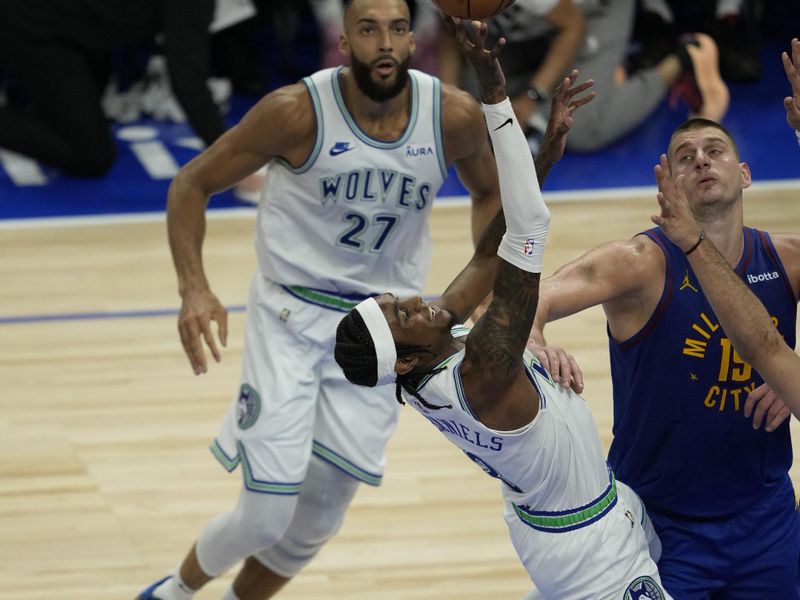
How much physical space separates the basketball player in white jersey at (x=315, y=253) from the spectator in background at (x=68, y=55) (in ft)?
14.1

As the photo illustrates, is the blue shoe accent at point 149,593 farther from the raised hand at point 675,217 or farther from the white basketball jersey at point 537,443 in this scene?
the raised hand at point 675,217

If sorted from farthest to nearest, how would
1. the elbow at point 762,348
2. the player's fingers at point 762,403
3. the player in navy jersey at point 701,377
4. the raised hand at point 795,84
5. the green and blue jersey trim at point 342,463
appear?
the green and blue jersey trim at point 342,463 → the player in navy jersey at point 701,377 → the player's fingers at point 762,403 → the raised hand at point 795,84 → the elbow at point 762,348

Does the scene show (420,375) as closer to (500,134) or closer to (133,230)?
(500,134)

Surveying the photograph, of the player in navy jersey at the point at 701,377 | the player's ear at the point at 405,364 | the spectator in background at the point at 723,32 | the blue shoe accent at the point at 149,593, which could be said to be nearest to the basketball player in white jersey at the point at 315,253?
the blue shoe accent at the point at 149,593

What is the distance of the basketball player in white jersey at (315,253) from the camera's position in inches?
186

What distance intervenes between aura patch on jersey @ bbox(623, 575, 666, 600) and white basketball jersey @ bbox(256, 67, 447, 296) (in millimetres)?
1536

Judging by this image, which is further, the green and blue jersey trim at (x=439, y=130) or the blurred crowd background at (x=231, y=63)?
the blurred crowd background at (x=231, y=63)

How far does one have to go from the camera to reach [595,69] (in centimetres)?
981

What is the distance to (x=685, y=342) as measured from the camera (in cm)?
394

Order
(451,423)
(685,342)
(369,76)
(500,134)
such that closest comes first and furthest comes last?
(500,134), (451,423), (685,342), (369,76)

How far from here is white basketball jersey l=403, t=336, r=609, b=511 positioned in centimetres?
357

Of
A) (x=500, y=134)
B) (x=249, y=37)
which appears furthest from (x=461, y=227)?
(x=500, y=134)

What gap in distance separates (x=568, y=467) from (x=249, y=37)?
7761mm

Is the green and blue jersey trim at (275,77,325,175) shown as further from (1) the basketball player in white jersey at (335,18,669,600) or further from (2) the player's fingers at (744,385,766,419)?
(2) the player's fingers at (744,385,766,419)
